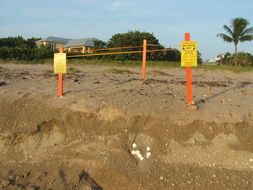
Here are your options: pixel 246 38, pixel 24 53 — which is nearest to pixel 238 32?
pixel 246 38

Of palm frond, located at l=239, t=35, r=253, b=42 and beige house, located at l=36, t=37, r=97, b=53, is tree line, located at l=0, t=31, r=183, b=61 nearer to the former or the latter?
beige house, located at l=36, t=37, r=97, b=53

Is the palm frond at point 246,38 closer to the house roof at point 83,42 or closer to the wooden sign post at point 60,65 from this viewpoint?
the house roof at point 83,42

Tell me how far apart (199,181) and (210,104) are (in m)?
1.63

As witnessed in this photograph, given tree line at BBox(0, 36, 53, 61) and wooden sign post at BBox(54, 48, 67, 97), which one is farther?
tree line at BBox(0, 36, 53, 61)

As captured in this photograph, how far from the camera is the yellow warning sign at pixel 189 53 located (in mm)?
3936

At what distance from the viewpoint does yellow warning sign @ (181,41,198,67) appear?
3.94 metres

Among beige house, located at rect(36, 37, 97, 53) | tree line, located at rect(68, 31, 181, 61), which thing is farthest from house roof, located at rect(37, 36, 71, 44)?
tree line, located at rect(68, 31, 181, 61)

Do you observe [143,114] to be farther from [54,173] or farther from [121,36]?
[121,36]

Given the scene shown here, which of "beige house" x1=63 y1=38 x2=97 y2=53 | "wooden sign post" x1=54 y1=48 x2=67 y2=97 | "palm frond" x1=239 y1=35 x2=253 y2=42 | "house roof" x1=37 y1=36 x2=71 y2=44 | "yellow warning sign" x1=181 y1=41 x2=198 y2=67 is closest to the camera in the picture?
"yellow warning sign" x1=181 y1=41 x2=198 y2=67

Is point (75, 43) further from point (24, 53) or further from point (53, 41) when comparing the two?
point (24, 53)

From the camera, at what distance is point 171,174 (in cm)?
310

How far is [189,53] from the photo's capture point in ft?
13.0

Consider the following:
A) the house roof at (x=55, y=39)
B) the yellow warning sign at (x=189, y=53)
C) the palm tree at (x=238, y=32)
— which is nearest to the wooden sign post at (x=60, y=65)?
the yellow warning sign at (x=189, y=53)

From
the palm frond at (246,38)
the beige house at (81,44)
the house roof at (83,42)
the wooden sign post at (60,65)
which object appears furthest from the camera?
the house roof at (83,42)
